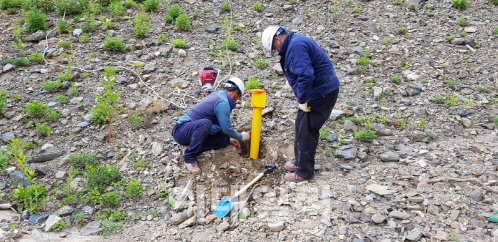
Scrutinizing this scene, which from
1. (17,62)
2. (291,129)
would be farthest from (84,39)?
(291,129)

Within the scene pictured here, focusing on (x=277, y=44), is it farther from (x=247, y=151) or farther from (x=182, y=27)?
(x=182, y=27)

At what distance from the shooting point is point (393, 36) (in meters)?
7.51

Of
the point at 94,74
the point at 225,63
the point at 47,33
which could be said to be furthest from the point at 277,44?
the point at 47,33

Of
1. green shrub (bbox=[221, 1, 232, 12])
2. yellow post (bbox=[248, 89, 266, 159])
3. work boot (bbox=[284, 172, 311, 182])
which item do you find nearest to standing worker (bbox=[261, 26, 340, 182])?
work boot (bbox=[284, 172, 311, 182])

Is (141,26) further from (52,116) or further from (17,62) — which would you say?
(52,116)

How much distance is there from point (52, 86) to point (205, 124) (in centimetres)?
336

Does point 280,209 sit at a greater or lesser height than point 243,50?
lesser

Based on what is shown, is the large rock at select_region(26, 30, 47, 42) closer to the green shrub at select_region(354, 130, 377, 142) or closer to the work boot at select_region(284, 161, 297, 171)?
the work boot at select_region(284, 161, 297, 171)

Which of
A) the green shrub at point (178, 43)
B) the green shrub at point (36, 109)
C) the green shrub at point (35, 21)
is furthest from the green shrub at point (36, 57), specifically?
the green shrub at point (178, 43)

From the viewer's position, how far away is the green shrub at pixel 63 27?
25.4ft

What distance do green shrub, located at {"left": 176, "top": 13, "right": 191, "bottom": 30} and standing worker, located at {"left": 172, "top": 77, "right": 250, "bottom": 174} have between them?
12.1ft

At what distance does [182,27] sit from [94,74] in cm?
223

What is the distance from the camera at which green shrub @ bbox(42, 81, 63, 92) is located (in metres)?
6.22

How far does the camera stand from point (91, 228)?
382cm
